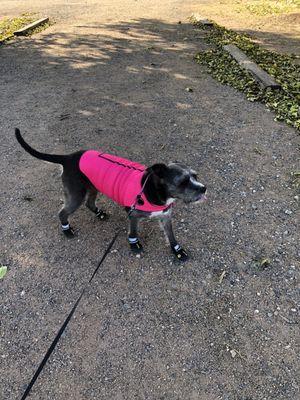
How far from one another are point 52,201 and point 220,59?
25.1 feet

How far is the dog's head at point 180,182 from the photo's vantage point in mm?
3885

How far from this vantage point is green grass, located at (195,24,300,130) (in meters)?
7.97

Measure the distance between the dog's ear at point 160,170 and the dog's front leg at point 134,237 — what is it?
843 millimetres

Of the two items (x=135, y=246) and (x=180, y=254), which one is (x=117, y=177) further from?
(x=180, y=254)

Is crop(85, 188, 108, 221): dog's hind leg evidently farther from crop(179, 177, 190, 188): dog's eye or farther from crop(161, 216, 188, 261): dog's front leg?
crop(179, 177, 190, 188): dog's eye

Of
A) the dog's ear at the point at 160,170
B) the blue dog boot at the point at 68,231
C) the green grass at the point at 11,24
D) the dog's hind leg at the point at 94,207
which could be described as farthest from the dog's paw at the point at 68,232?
the green grass at the point at 11,24

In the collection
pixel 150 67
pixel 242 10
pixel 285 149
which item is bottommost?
pixel 285 149

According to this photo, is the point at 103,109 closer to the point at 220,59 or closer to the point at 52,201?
the point at 52,201

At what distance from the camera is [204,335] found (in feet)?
12.9

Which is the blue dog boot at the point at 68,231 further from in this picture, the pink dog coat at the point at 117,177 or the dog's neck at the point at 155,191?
the dog's neck at the point at 155,191

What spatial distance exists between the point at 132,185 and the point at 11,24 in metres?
15.5

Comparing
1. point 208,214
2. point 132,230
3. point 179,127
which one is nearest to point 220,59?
point 179,127

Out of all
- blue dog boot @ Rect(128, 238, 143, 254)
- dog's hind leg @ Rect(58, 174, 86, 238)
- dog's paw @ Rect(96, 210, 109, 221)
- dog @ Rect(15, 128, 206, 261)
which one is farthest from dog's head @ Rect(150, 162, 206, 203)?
dog's paw @ Rect(96, 210, 109, 221)

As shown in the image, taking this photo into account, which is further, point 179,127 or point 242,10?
point 242,10
